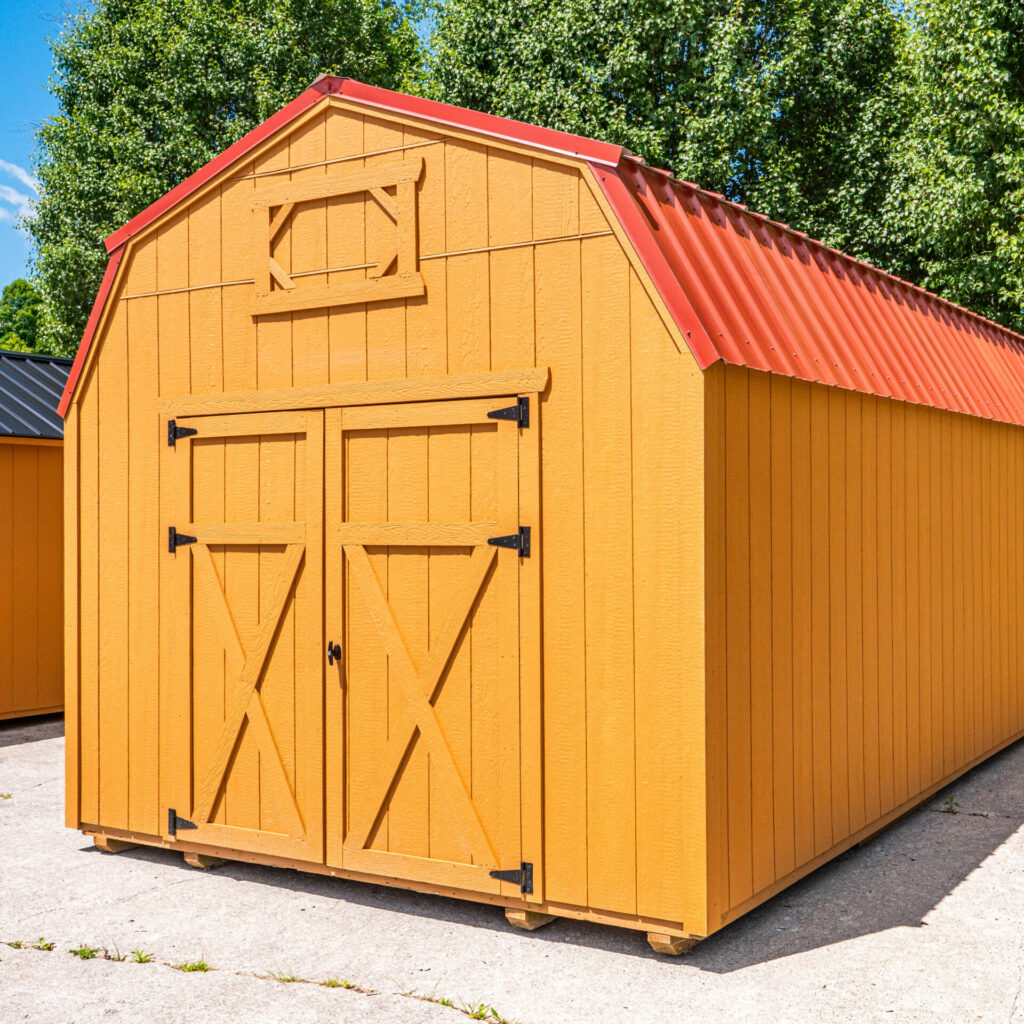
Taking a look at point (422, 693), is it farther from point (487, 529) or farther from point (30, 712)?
point (30, 712)

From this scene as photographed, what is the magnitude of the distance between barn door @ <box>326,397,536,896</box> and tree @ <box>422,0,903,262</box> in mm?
14722

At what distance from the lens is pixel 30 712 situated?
10.8m

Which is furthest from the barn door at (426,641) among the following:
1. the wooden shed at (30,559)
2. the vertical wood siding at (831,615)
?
the wooden shed at (30,559)

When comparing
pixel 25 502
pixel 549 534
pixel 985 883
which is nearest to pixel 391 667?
pixel 549 534

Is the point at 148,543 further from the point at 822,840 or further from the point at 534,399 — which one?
the point at 822,840

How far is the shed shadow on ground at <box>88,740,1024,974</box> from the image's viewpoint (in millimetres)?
4852

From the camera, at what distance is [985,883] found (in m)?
5.67

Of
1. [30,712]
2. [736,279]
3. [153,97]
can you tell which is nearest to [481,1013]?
[736,279]

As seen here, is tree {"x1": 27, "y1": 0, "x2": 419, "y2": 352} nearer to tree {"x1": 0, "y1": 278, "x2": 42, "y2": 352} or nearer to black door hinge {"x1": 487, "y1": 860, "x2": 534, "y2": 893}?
tree {"x1": 0, "y1": 278, "x2": 42, "y2": 352}

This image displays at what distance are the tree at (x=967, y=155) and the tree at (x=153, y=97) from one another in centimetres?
1248

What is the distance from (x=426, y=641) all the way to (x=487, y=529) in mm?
645

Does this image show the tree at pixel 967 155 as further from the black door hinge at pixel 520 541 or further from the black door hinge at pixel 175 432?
the black door hinge at pixel 175 432

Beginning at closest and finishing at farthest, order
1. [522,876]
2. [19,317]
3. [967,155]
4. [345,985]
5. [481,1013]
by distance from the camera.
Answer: [481,1013] → [345,985] → [522,876] → [967,155] → [19,317]

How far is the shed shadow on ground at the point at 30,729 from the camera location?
32.8ft
